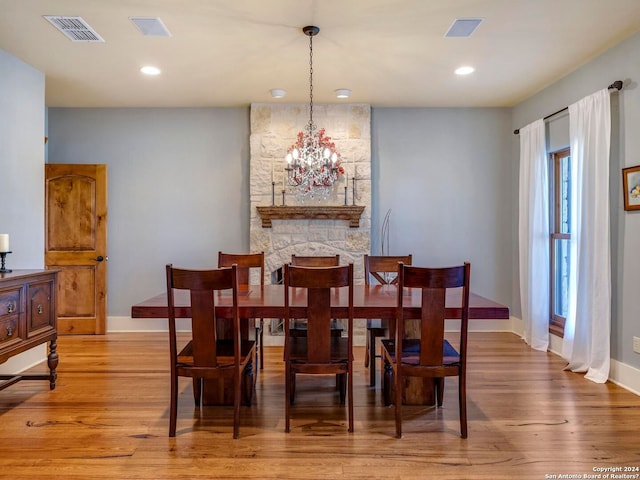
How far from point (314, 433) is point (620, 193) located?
9.56 ft

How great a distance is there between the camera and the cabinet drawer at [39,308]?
Result: 290cm

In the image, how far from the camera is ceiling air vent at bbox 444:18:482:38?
115 inches

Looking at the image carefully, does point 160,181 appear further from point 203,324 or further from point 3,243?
point 203,324

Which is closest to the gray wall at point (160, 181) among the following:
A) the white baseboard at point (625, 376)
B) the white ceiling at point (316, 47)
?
the white ceiling at point (316, 47)

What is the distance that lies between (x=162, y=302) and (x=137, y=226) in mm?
2691

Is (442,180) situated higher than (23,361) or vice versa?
(442,180)

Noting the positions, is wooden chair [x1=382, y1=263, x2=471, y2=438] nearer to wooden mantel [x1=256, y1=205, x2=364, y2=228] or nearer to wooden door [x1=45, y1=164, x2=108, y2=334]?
wooden mantel [x1=256, y1=205, x2=364, y2=228]

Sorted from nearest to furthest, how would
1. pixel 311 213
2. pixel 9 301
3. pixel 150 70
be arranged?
pixel 9 301
pixel 150 70
pixel 311 213

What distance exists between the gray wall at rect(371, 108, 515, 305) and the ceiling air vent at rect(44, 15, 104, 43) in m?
3.02

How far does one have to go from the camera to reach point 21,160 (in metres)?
3.62

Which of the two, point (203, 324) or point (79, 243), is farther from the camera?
point (79, 243)

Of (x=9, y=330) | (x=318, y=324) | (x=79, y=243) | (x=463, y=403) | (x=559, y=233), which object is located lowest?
(x=463, y=403)

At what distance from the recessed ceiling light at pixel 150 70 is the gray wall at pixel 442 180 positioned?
→ 96.8 inches

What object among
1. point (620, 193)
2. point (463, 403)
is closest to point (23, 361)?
point (463, 403)
